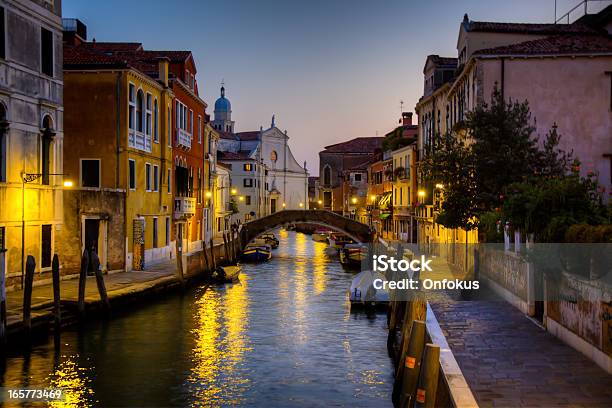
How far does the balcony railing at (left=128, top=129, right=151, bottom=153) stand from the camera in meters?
22.9

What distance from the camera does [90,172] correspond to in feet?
73.7

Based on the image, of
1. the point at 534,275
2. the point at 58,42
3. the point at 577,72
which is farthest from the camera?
the point at 577,72

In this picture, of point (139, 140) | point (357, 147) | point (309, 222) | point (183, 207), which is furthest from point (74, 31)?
point (357, 147)

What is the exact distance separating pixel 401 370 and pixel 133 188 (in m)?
14.3

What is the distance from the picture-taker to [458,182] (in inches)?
758

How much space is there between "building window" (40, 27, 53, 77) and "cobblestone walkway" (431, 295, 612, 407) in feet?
35.6


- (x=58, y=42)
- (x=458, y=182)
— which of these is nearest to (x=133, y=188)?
(x=58, y=42)

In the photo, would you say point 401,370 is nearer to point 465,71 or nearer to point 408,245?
point 465,71

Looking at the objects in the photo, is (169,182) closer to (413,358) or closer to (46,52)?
(46,52)

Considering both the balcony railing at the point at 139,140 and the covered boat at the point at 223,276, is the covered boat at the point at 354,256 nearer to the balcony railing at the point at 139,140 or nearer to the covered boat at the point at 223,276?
the covered boat at the point at 223,276

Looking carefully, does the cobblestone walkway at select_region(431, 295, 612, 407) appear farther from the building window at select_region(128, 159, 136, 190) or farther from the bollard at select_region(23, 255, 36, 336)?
the building window at select_region(128, 159, 136, 190)

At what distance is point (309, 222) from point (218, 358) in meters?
27.2

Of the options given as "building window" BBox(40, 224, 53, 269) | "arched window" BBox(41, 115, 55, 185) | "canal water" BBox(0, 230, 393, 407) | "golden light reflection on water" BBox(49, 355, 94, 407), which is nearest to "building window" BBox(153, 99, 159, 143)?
"canal water" BBox(0, 230, 393, 407)

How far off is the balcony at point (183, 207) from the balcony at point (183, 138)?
201 cm
